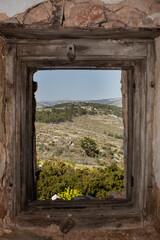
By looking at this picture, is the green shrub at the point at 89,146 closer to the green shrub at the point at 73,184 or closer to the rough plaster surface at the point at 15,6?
the green shrub at the point at 73,184

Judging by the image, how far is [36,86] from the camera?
2.23m

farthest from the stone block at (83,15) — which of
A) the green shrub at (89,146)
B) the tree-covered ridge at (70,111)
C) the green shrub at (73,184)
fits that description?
the tree-covered ridge at (70,111)

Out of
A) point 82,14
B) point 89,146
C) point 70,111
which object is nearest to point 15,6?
point 82,14

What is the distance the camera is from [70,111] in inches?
1467

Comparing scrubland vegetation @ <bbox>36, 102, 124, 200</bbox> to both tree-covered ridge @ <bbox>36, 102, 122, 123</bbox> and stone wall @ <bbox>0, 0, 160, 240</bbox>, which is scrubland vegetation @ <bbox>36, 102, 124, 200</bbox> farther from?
stone wall @ <bbox>0, 0, 160, 240</bbox>

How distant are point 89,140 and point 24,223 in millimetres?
26966

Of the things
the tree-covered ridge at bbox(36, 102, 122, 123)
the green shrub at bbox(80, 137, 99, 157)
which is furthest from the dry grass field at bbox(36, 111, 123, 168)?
the tree-covered ridge at bbox(36, 102, 122, 123)

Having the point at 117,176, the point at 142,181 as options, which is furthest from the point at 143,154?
the point at 117,176

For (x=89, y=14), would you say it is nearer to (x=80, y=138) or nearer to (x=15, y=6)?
(x=15, y=6)

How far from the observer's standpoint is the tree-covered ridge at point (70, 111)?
113 feet

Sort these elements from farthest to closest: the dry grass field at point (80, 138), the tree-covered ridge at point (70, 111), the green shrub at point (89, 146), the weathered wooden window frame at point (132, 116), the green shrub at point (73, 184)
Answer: the tree-covered ridge at point (70, 111), the green shrub at point (89, 146), the dry grass field at point (80, 138), the green shrub at point (73, 184), the weathered wooden window frame at point (132, 116)

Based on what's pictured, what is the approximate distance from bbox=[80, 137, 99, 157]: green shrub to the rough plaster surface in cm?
2429

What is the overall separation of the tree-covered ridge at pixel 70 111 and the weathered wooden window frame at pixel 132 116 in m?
32.0

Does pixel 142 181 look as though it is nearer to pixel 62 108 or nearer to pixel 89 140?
pixel 89 140
